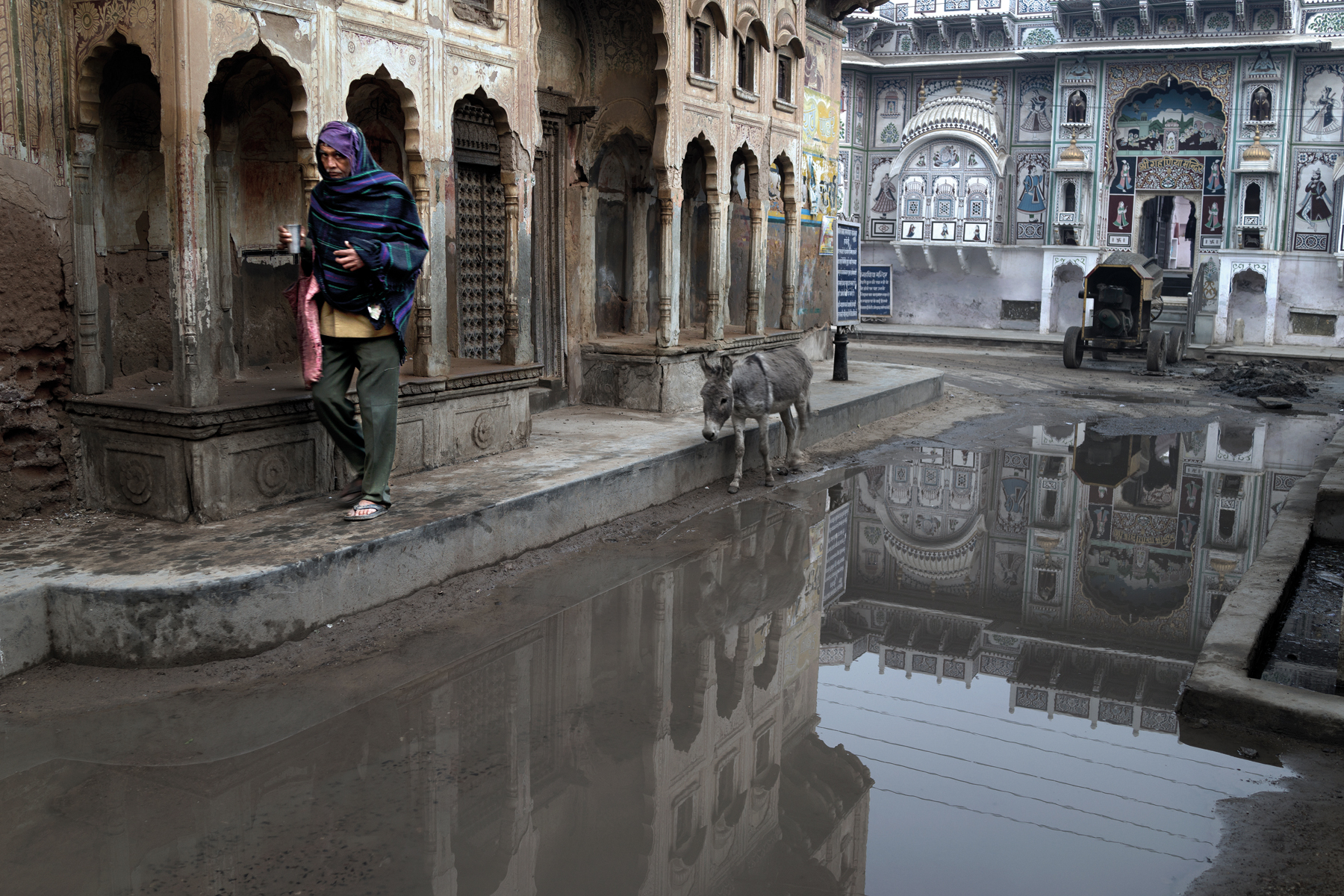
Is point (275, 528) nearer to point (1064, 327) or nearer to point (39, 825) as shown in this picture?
point (39, 825)

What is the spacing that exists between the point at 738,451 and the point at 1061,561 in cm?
A: 264

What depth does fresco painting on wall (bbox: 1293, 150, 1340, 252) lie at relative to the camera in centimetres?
2384

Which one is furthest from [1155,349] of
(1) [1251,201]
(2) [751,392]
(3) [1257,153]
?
(2) [751,392]

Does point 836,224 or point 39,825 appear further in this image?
point 836,224

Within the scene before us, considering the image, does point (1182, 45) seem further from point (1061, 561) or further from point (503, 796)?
point (503, 796)

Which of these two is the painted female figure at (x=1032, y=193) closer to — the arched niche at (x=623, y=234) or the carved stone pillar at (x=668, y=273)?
the arched niche at (x=623, y=234)

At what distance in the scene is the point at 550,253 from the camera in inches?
426

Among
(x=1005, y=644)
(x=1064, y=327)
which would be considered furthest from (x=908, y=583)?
(x=1064, y=327)

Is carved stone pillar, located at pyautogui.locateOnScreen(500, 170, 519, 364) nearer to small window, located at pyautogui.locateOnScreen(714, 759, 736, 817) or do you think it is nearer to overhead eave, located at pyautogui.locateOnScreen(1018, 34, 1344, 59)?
small window, located at pyautogui.locateOnScreen(714, 759, 736, 817)

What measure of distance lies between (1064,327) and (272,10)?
23.6 m

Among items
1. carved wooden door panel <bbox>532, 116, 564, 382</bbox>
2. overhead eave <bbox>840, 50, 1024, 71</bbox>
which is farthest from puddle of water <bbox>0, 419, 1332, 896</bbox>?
overhead eave <bbox>840, 50, 1024, 71</bbox>

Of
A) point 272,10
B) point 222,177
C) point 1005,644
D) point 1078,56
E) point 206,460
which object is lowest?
point 1005,644

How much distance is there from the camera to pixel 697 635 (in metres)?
5.52

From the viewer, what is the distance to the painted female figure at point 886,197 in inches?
1102
